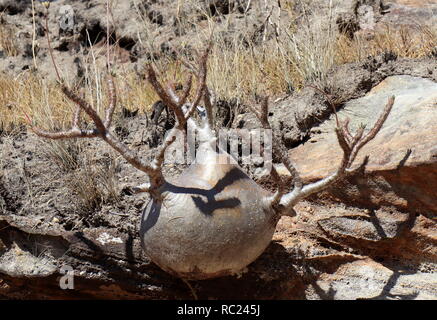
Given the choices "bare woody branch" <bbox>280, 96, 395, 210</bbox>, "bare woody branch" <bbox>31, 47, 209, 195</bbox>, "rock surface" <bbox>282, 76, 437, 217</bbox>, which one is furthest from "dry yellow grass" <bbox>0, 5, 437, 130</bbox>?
"bare woody branch" <bbox>31, 47, 209, 195</bbox>

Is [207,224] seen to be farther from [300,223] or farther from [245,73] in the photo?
[245,73]

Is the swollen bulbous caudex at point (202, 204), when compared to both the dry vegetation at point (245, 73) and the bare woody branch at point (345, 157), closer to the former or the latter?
the bare woody branch at point (345, 157)

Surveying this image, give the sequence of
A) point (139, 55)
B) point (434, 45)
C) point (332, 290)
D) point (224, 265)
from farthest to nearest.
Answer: point (139, 55) → point (434, 45) → point (332, 290) → point (224, 265)

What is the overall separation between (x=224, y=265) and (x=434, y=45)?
92.1 inches

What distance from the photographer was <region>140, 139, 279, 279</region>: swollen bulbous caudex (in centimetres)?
269

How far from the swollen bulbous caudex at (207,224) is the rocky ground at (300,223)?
1.28 ft

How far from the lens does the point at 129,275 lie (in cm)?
322

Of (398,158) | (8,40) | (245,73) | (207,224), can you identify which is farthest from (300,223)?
(8,40)

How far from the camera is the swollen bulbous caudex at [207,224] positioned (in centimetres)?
269

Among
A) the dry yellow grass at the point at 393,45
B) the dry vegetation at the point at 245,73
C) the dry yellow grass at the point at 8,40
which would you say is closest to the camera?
the dry vegetation at the point at 245,73

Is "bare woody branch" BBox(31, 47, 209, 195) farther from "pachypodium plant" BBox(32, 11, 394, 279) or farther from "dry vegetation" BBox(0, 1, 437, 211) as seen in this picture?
"dry vegetation" BBox(0, 1, 437, 211)

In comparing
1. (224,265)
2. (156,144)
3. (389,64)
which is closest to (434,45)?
(389,64)

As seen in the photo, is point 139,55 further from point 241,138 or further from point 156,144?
point 241,138

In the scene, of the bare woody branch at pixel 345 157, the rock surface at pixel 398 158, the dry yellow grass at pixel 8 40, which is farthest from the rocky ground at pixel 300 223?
the dry yellow grass at pixel 8 40
